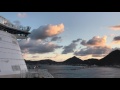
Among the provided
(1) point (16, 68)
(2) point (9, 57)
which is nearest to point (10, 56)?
(2) point (9, 57)

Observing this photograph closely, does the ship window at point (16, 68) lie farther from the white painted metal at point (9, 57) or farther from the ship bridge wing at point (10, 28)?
the ship bridge wing at point (10, 28)

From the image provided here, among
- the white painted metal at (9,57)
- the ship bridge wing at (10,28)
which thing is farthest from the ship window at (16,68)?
the ship bridge wing at (10,28)

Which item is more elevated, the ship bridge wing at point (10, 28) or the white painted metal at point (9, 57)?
the ship bridge wing at point (10, 28)

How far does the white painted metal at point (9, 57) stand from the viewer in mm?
27166

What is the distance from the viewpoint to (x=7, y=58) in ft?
92.8

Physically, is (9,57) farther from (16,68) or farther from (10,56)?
(16,68)

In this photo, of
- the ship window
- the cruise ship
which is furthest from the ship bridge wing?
the ship window

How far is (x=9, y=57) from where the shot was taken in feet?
94.6

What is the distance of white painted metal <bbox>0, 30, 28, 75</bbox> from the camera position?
89.1ft
